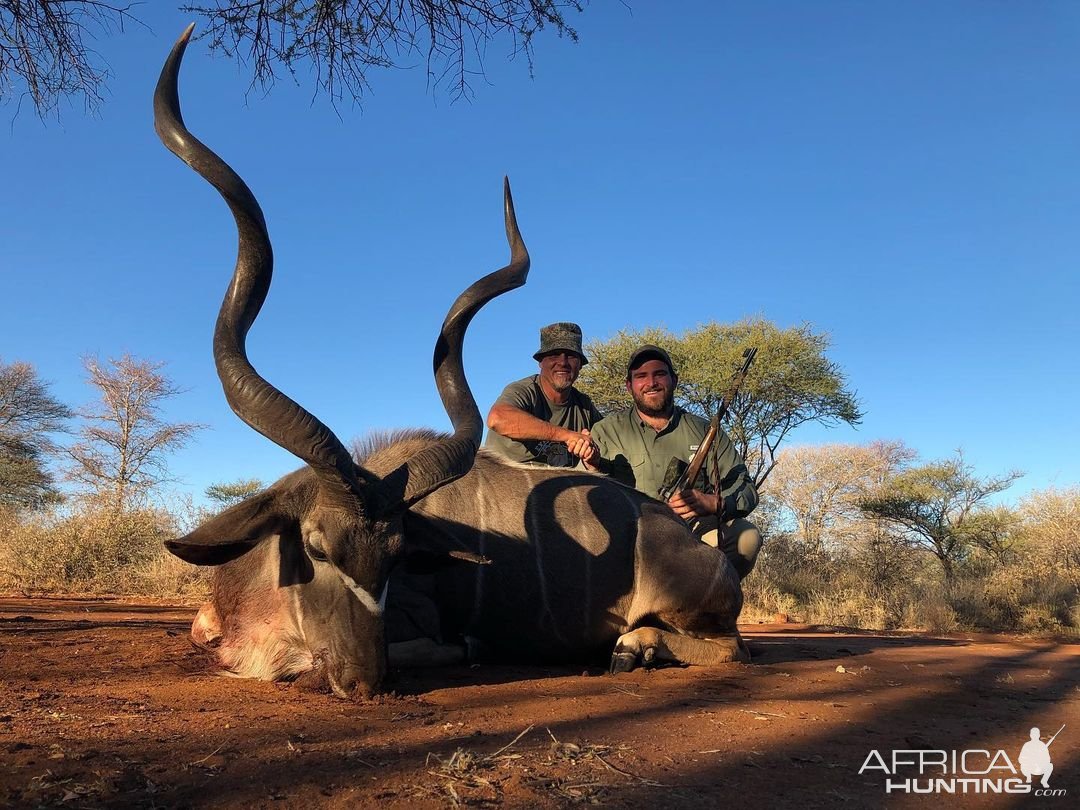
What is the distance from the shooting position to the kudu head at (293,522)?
3178 mm

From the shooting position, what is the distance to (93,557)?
9.47 meters

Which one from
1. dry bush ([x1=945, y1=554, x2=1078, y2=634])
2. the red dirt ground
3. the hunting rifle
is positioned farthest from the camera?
dry bush ([x1=945, y1=554, x2=1078, y2=634])

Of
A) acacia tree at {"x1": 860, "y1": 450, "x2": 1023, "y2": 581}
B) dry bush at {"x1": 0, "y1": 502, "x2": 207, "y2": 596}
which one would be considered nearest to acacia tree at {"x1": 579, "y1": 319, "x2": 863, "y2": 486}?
acacia tree at {"x1": 860, "y1": 450, "x2": 1023, "y2": 581}

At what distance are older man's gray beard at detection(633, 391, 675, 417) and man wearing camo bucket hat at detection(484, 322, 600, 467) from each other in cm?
47

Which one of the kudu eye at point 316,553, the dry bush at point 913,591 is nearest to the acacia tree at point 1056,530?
the dry bush at point 913,591

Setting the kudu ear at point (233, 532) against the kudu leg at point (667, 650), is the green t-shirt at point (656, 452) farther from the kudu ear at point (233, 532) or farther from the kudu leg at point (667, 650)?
the kudu ear at point (233, 532)

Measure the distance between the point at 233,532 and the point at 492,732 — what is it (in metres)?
1.47

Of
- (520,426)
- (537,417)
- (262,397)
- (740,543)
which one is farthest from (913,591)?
(262,397)

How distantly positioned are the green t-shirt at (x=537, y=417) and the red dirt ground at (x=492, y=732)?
1.92m

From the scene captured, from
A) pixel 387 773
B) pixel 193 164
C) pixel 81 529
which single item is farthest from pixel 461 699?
pixel 81 529

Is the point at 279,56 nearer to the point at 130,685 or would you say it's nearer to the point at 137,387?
the point at 130,685

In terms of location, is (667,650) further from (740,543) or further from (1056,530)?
(1056,530)

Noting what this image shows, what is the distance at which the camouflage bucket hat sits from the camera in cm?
602

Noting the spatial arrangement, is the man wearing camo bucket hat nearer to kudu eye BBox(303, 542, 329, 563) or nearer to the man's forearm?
the man's forearm
